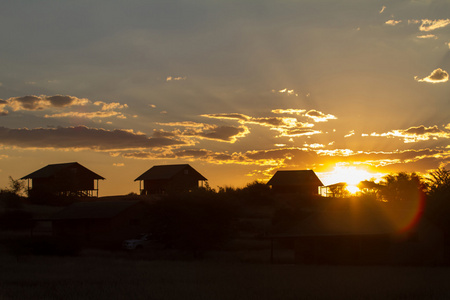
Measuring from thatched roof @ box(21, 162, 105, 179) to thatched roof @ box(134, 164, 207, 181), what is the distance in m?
8.94

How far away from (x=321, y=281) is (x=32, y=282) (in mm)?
16437

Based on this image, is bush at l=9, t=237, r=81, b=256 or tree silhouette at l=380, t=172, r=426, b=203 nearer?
bush at l=9, t=237, r=81, b=256

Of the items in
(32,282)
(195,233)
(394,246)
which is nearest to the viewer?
(32,282)

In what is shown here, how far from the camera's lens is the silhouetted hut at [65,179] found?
85.9 meters

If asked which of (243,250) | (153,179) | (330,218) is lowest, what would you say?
(243,250)

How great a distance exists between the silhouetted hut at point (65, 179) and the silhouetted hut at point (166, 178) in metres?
8.50

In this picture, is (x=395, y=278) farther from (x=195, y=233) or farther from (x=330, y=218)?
(x=195, y=233)

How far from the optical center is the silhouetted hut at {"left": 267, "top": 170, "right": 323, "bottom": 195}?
103m

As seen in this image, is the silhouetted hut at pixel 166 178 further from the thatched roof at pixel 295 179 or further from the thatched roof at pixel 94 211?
the thatched roof at pixel 94 211

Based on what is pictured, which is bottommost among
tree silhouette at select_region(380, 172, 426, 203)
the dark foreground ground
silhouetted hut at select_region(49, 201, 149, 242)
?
the dark foreground ground

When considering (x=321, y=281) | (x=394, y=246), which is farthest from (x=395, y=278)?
(x=394, y=246)

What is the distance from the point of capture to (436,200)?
5272cm

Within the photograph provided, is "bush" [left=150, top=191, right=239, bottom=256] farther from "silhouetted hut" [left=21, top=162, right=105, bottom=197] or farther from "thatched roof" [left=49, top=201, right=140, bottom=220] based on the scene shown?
"silhouetted hut" [left=21, top=162, right=105, bottom=197]

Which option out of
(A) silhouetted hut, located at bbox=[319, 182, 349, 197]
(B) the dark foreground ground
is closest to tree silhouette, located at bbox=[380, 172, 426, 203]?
(A) silhouetted hut, located at bbox=[319, 182, 349, 197]
